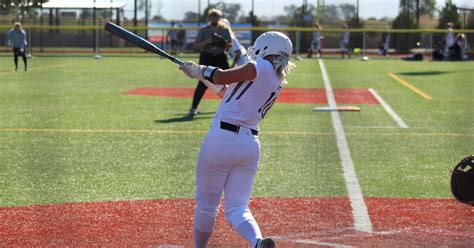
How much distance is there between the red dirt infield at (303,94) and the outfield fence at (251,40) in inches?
701

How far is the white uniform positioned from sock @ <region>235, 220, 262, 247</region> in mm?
26

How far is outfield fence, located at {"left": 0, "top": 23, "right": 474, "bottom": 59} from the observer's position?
133 ft

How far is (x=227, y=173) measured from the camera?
5539mm

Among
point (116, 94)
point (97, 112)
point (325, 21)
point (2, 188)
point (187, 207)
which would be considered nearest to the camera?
point (187, 207)

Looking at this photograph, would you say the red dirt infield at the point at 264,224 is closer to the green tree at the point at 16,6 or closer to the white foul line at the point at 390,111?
the white foul line at the point at 390,111

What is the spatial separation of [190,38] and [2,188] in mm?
34949

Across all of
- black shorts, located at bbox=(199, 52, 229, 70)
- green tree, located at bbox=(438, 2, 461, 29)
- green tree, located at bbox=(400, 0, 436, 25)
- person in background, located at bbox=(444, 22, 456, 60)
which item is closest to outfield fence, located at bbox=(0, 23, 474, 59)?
person in background, located at bbox=(444, 22, 456, 60)

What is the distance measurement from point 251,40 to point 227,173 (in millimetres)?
38395

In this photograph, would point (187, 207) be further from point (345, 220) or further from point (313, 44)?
point (313, 44)

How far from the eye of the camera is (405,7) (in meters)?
50.0

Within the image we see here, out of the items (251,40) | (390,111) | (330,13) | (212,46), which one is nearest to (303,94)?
(390,111)

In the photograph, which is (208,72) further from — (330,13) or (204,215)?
(330,13)

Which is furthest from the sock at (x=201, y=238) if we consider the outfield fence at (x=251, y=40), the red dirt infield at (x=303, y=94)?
the outfield fence at (x=251, y=40)

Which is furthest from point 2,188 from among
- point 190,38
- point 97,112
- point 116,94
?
point 190,38
